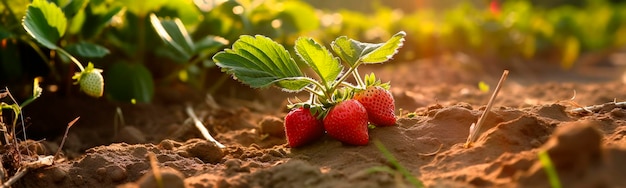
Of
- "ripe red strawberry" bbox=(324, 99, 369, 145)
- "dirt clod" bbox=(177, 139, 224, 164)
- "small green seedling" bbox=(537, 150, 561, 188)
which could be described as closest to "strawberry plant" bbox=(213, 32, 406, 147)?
"ripe red strawberry" bbox=(324, 99, 369, 145)

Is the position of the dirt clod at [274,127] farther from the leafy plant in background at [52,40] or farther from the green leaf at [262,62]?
the leafy plant in background at [52,40]

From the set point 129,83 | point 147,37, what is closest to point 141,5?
point 147,37

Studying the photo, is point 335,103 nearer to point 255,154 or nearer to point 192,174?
point 255,154

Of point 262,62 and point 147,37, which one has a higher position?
point 147,37

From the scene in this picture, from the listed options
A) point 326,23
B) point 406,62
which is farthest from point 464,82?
point 406,62

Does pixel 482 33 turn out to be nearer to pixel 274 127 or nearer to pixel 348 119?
pixel 274 127

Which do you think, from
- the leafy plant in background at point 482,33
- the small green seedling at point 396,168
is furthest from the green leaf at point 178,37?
the leafy plant in background at point 482,33

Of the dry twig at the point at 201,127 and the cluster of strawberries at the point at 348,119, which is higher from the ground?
the cluster of strawberries at the point at 348,119
